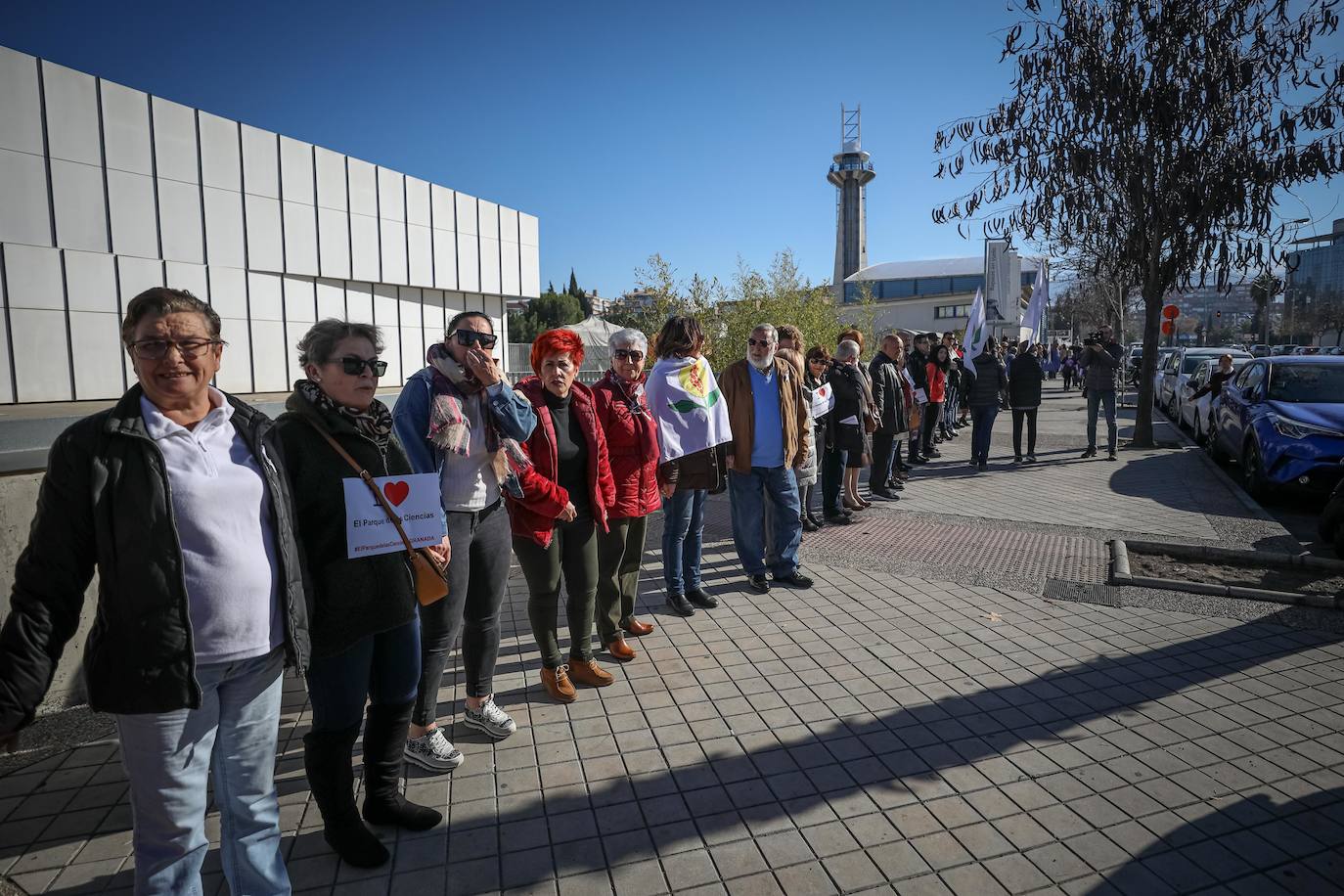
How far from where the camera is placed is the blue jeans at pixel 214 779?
6.56ft

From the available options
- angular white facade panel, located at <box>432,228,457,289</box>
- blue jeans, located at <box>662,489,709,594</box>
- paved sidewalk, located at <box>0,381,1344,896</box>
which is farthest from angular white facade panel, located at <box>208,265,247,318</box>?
blue jeans, located at <box>662,489,709,594</box>

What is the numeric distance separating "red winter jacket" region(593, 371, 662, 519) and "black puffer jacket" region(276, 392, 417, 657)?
1.84 metres

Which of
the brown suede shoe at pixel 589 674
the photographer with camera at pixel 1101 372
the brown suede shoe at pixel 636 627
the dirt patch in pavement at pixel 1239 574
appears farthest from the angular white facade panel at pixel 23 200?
the photographer with camera at pixel 1101 372

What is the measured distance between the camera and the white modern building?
15.6 feet

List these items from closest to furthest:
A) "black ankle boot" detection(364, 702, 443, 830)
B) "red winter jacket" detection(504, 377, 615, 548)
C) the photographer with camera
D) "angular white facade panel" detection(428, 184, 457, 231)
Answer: "black ankle boot" detection(364, 702, 443, 830)
"red winter jacket" detection(504, 377, 615, 548)
"angular white facade panel" detection(428, 184, 457, 231)
the photographer with camera

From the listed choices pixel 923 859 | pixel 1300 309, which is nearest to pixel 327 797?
pixel 923 859

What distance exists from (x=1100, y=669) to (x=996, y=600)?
1.22 meters

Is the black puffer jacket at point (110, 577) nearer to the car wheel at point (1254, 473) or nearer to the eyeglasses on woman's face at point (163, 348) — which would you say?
the eyeglasses on woman's face at point (163, 348)

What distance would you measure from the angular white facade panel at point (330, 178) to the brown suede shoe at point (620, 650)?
472 centimetres

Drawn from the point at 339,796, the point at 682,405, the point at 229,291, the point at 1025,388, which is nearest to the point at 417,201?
the point at 229,291

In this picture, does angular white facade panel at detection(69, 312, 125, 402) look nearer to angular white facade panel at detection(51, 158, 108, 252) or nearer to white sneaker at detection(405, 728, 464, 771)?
angular white facade panel at detection(51, 158, 108, 252)

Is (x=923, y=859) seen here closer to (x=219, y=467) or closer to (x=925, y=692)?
(x=925, y=692)

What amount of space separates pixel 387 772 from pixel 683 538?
2.86 metres

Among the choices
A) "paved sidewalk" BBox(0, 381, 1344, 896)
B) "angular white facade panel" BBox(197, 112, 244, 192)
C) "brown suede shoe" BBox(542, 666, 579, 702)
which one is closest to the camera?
"paved sidewalk" BBox(0, 381, 1344, 896)
